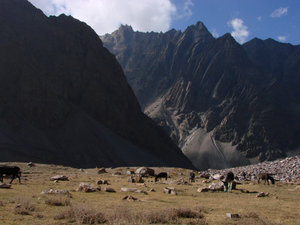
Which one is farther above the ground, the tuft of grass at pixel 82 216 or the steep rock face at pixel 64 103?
the steep rock face at pixel 64 103

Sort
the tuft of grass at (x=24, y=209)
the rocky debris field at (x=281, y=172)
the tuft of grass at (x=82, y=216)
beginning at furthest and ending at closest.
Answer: the rocky debris field at (x=281, y=172) < the tuft of grass at (x=24, y=209) < the tuft of grass at (x=82, y=216)

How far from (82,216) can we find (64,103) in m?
150

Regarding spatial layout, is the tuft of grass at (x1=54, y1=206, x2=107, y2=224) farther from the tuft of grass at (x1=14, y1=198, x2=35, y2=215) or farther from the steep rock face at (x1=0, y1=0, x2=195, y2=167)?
the steep rock face at (x1=0, y1=0, x2=195, y2=167)

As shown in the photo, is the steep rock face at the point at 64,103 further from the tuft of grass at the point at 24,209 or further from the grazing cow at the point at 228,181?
the tuft of grass at the point at 24,209

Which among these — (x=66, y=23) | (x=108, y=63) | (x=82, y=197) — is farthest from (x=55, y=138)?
(x=82, y=197)

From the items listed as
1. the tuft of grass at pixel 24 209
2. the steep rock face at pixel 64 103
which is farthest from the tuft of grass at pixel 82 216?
the steep rock face at pixel 64 103

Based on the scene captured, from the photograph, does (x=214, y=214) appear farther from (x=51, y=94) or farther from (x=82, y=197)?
(x=51, y=94)

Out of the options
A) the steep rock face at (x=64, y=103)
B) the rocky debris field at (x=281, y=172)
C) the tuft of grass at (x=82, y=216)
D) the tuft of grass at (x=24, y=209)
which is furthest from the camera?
the steep rock face at (x=64, y=103)

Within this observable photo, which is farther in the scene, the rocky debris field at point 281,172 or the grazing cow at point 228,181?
the rocky debris field at point 281,172

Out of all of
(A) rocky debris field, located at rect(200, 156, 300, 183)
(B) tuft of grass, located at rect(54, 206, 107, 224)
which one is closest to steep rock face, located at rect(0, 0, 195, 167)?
(A) rocky debris field, located at rect(200, 156, 300, 183)

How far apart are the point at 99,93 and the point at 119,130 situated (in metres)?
22.3

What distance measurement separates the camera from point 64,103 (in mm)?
157375

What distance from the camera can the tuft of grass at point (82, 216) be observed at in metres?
12.1

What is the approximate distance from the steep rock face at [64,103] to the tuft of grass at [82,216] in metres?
107
